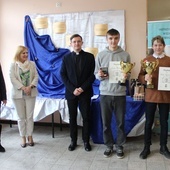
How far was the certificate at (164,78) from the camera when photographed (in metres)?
2.64

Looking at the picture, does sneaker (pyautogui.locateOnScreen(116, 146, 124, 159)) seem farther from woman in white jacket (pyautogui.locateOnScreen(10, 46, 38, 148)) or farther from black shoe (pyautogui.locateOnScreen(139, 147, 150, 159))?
woman in white jacket (pyautogui.locateOnScreen(10, 46, 38, 148))

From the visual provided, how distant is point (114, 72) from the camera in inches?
108

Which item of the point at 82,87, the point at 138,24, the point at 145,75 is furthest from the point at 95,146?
the point at 138,24

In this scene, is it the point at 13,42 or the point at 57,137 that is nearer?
the point at 57,137

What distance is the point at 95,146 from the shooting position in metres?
3.26

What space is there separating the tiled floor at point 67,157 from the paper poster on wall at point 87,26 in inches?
64.6

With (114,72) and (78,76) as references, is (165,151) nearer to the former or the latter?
(114,72)

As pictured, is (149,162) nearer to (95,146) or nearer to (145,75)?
(95,146)

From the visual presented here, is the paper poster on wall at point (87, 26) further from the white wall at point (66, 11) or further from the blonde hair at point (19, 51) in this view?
the blonde hair at point (19, 51)

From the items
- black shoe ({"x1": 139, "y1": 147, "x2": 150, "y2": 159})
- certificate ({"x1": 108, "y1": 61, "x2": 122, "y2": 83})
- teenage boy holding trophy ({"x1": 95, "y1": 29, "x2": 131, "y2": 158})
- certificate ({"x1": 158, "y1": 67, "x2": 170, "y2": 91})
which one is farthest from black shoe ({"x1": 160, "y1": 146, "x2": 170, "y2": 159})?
certificate ({"x1": 108, "y1": 61, "x2": 122, "y2": 83})

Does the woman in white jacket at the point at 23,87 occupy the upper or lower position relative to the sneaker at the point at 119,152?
upper

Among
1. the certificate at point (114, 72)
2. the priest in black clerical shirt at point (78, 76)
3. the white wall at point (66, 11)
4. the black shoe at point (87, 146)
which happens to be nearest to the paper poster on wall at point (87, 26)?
the white wall at point (66, 11)

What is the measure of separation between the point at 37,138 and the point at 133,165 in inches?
64.2

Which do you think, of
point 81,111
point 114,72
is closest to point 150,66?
point 114,72
